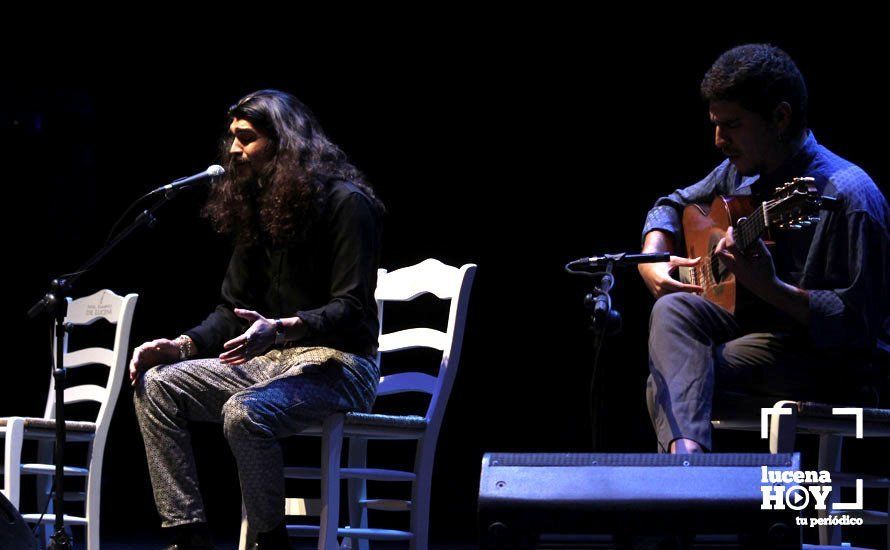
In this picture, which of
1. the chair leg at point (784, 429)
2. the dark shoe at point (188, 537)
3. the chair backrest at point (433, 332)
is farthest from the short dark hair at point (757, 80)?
the dark shoe at point (188, 537)

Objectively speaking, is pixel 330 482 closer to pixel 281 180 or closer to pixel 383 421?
pixel 383 421

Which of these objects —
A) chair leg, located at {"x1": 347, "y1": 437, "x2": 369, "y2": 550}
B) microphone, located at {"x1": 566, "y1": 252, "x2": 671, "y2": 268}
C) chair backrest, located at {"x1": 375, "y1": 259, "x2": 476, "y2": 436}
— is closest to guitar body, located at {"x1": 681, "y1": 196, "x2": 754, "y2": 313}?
microphone, located at {"x1": 566, "y1": 252, "x2": 671, "y2": 268}

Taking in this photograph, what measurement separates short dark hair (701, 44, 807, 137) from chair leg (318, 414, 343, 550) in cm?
114

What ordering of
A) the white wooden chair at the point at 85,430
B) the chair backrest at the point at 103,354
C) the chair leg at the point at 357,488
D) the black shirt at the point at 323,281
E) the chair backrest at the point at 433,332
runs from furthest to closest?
1. the chair backrest at the point at 103,354
2. the white wooden chair at the point at 85,430
3. the chair leg at the point at 357,488
4. the chair backrest at the point at 433,332
5. the black shirt at the point at 323,281

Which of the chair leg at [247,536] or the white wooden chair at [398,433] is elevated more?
the white wooden chair at [398,433]

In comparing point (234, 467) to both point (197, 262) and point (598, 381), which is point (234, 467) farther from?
point (598, 381)

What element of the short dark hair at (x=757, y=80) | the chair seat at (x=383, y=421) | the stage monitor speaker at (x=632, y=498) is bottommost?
the stage monitor speaker at (x=632, y=498)

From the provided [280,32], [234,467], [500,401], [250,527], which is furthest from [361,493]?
[280,32]

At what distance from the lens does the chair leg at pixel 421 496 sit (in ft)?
9.09

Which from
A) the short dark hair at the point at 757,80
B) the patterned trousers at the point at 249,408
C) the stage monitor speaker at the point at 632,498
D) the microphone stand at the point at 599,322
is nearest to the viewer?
the stage monitor speaker at the point at 632,498

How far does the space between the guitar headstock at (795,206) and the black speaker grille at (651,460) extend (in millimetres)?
669

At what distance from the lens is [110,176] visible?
4699 millimetres

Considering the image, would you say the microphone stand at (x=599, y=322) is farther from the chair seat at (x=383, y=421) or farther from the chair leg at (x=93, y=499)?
the chair leg at (x=93, y=499)

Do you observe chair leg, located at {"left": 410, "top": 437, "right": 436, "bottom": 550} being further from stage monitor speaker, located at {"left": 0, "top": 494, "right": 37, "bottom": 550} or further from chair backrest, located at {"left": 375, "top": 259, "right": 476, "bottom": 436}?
stage monitor speaker, located at {"left": 0, "top": 494, "right": 37, "bottom": 550}
